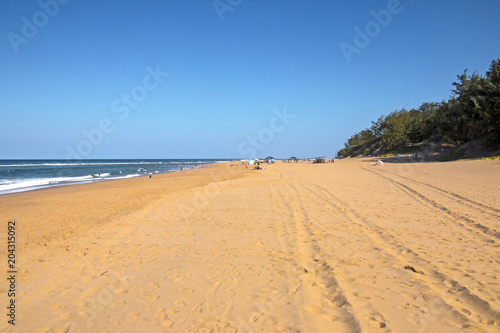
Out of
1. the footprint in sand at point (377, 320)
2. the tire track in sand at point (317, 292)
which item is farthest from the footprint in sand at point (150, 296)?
the footprint in sand at point (377, 320)

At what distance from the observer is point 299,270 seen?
14.3 feet

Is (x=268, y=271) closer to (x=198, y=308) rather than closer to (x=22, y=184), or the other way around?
(x=198, y=308)

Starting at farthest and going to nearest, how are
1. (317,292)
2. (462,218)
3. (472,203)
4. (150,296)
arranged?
(472,203), (462,218), (150,296), (317,292)

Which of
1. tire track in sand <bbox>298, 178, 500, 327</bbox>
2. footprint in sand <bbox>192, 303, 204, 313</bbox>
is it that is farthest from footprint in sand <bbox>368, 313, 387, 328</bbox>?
footprint in sand <bbox>192, 303, 204, 313</bbox>

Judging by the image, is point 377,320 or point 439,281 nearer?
point 377,320

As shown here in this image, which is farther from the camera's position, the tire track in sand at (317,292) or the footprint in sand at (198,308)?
the footprint in sand at (198,308)

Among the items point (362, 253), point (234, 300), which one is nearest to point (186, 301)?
point (234, 300)

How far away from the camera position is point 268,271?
4359mm

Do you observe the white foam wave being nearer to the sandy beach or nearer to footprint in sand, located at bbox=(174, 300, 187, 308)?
the sandy beach

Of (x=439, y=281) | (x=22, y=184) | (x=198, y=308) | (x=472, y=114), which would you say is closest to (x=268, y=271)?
(x=198, y=308)

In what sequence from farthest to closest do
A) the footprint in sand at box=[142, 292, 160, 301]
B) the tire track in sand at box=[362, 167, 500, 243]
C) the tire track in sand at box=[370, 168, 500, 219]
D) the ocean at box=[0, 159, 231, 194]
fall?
the ocean at box=[0, 159, 231, 194] < the tire track in sand at box=[370, 168, 500, 219] < the tire track in sand at box=[362, 167, 500, 243] < the footprint in sand at box=[142, 292, 160, 301]

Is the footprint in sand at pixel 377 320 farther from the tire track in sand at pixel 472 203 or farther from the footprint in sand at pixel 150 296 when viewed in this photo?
the tire track in sand at pixel 472 203

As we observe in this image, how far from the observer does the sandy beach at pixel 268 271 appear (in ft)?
10.1

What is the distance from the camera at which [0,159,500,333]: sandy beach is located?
307 cm
